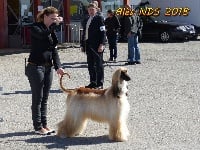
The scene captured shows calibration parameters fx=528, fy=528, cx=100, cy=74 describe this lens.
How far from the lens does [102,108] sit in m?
7.72

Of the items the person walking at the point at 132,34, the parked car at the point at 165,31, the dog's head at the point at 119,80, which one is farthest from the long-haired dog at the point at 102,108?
the parked car at the point at 165,31

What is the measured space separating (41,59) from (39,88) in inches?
17.2

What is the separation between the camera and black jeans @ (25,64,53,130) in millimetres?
7887

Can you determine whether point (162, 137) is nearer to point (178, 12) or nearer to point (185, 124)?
point (185, 124)

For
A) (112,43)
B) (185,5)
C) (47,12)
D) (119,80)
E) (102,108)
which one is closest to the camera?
(119,80)

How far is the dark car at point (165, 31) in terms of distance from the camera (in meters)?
26.2

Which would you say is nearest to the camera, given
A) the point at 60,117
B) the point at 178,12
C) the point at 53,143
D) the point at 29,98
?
the point at 53,143

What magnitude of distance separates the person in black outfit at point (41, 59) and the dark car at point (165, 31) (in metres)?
18.7

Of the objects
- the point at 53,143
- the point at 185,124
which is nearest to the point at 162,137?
the point at 185,124

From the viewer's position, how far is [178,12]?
97.3 feet

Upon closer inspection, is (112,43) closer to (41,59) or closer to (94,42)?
(94,42)

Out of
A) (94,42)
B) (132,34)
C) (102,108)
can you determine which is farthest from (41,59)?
(132,34)

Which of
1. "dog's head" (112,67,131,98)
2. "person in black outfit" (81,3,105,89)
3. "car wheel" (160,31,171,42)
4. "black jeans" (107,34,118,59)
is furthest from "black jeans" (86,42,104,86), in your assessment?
"car wheel" (160,31,171,42)

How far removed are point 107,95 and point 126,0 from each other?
66.4 feet
